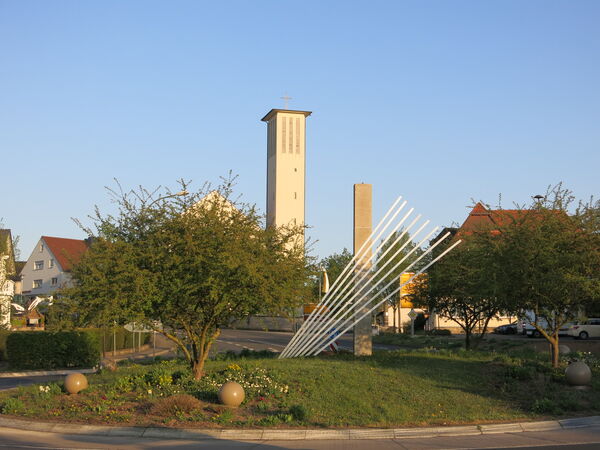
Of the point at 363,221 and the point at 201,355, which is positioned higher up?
the point at 363,221

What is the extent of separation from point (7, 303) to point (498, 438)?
84.9ft

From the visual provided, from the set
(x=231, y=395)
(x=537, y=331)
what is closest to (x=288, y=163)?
(x=537, y=331)

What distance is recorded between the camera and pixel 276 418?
14477mm

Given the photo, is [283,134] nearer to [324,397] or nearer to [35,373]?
[35,373]

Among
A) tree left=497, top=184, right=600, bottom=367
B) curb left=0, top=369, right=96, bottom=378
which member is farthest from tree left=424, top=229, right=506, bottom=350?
curb left=0, top=369, right=96, bottom=378

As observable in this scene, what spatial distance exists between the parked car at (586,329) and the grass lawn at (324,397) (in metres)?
29.2

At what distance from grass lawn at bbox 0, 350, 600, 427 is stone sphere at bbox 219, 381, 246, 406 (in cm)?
21

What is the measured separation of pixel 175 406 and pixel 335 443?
12.3 ft

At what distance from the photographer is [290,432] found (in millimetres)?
13773

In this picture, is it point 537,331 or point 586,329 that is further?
point 537,331

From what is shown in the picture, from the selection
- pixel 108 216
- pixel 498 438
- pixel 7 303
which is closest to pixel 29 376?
pixel 7 303

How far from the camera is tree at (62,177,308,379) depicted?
17234 millimetres

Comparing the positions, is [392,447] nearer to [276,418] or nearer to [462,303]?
[276,418]

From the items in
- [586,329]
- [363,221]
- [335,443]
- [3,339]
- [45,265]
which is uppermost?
[45,265]
